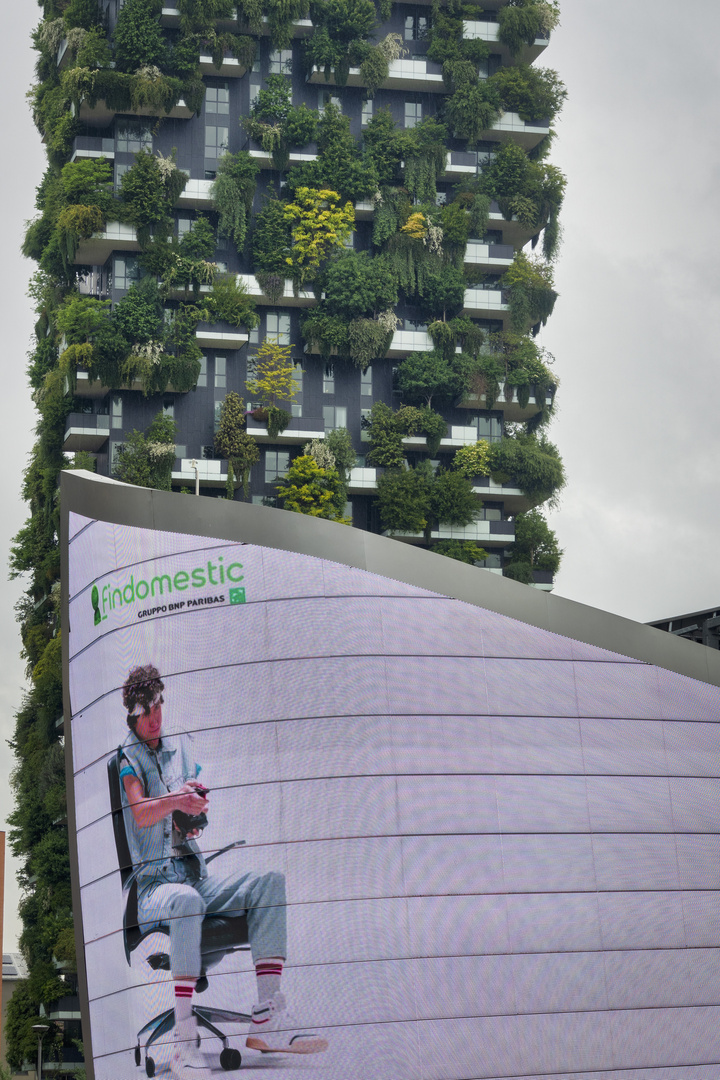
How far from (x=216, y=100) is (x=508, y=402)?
24103mm

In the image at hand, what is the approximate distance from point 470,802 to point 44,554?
5364 centimetres

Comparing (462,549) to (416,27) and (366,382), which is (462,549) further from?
(416,27)

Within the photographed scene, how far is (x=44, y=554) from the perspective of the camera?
7788cm

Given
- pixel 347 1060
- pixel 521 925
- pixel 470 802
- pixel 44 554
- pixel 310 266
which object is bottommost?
pixel 347 1060

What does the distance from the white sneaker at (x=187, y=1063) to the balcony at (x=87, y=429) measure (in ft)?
173

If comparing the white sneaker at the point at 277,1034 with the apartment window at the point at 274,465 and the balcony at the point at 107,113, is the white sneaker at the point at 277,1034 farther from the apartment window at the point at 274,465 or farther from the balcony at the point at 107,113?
the balcony at the point at 107,113

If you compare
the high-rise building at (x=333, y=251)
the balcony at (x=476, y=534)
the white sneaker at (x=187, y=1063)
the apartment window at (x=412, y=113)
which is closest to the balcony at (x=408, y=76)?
the high-rise building at (x=333, y=251)

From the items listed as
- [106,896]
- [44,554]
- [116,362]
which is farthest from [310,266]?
[106,896]

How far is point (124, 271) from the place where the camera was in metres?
81.2

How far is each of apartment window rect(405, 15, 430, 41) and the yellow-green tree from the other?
43.5 ft

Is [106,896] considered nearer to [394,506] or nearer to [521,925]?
[521,925]

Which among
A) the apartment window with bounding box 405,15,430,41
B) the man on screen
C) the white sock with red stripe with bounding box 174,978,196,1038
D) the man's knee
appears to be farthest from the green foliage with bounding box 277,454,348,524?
the white sock with red stripe with bounding box 174,978,196,1038

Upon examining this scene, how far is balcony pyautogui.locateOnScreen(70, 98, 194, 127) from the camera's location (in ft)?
267

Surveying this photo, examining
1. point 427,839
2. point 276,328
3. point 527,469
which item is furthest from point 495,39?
point 427,839
